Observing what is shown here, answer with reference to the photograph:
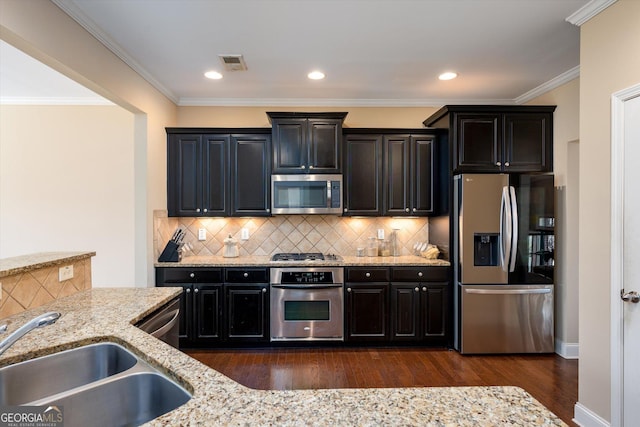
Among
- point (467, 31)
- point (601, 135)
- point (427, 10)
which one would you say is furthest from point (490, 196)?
point (427, 10)

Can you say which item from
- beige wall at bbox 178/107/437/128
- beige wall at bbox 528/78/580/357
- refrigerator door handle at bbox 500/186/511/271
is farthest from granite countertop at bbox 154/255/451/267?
beige wall at bbox 178/107/437/128

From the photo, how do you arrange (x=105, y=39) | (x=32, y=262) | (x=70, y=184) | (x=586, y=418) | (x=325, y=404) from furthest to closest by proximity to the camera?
1. (x=70, y=184)
2. (x=105, y=39)
3. (x=586, y=418)
4. (x=32, y=262)
5. (x=325, y=404)

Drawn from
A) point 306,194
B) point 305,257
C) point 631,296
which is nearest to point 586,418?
point 631,296

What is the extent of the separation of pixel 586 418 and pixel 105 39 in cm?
444

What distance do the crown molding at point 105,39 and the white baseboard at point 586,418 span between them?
437cm

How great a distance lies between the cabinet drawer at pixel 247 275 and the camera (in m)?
3.50

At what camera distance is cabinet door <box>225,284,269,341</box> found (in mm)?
3490

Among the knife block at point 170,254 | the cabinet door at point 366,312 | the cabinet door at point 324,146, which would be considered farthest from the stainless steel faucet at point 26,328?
the cabinet door at point 324,146

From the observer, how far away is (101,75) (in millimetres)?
2584

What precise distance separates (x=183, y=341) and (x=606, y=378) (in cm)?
356

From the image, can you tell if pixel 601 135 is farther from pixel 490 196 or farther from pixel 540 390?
pixel 540 390

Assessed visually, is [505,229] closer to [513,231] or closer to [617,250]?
[513,231]

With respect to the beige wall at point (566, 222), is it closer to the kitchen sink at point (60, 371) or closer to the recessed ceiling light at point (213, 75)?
the recessed ceiling light at point (213, 75)

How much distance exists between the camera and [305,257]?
3793 millimetres
